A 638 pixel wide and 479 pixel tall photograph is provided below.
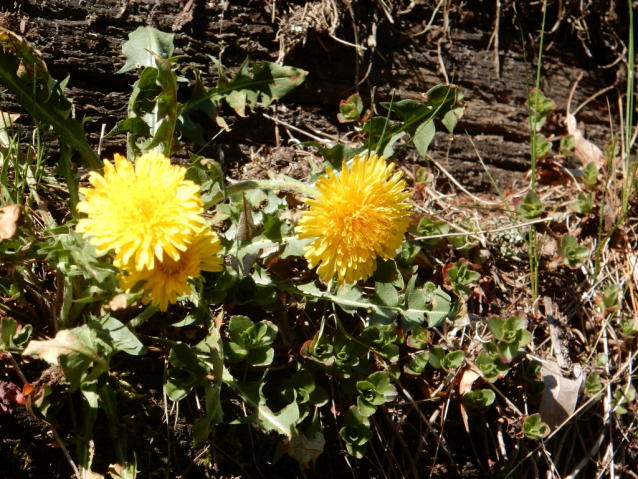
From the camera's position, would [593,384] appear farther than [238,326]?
Yes

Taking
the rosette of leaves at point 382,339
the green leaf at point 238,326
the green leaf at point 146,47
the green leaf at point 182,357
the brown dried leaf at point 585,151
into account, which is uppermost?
the green leaf at point 146,47

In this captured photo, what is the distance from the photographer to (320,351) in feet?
7.00

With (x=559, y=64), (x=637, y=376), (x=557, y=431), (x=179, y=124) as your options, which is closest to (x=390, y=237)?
(x=179, y=124)

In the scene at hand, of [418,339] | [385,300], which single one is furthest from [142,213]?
[418,339]

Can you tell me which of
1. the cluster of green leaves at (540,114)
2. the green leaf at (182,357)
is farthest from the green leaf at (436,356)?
the cluster of green leaves at (540,114)

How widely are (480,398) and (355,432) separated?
0.59 meters

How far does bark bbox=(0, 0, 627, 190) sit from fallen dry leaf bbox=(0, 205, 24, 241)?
75 centimetres

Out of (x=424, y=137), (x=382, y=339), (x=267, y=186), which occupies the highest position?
(x=424, y=137)

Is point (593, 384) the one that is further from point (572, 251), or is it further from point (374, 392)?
point (374, 392)

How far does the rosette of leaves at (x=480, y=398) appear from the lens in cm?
235

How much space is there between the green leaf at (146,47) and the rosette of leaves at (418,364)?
1608mm

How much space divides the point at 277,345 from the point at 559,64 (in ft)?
7.70

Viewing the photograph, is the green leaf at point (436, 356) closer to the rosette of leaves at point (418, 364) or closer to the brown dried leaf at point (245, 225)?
the rosette of leaves at point (418, 364)

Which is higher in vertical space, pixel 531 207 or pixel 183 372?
pixel 531 207
